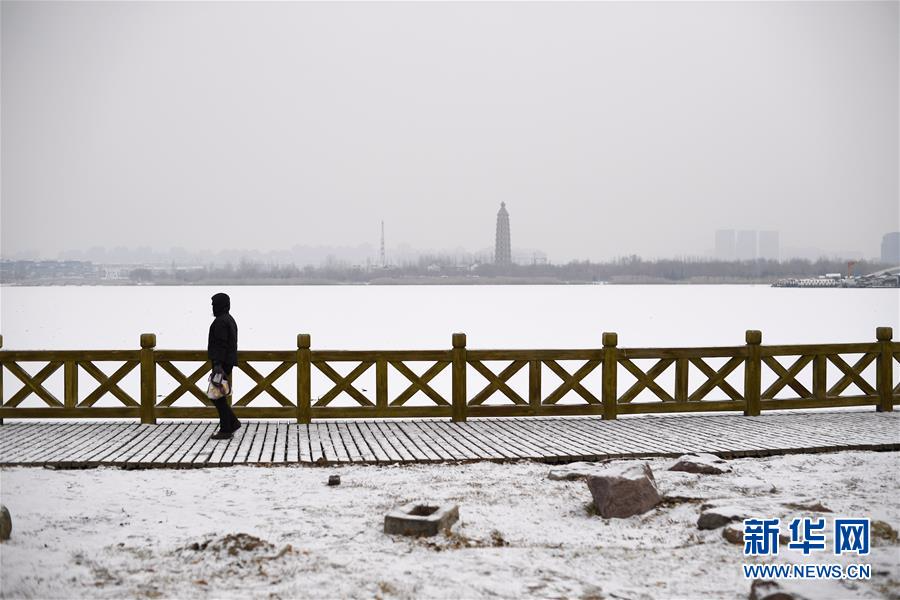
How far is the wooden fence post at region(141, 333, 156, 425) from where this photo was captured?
1298 cm

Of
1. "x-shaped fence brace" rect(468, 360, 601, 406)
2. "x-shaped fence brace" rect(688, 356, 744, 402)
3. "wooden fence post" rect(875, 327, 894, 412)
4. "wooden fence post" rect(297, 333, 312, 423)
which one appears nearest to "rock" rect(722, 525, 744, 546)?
"x-shaped fence brace" rect(468, 360, 601, 406)

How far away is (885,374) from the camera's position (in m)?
14.8

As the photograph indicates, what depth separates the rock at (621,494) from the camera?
317 inches

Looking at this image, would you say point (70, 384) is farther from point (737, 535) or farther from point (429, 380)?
point (737, 535)

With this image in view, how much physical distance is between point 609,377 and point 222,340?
236 inches

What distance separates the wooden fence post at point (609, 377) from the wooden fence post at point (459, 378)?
87.6 inches

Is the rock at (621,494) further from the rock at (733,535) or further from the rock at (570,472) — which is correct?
the rock at (570,472)

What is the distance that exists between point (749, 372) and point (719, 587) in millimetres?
8349

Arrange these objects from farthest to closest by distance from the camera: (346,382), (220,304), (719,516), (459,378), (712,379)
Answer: (712,379), (459,378), (346,382), (220,304), (719,516)

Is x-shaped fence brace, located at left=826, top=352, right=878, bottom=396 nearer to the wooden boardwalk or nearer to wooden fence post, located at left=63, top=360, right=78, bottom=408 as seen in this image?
the wooden boardwalk

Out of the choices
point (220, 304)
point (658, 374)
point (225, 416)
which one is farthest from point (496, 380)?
point (220, 304)

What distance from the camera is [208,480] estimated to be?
9.53 metres

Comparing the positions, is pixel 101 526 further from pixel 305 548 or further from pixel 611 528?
pixel 611 528

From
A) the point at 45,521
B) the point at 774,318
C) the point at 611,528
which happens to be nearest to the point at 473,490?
the point at 611,528
